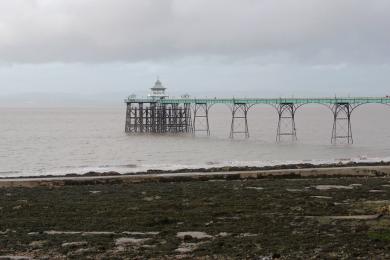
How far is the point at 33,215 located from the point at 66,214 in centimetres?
114

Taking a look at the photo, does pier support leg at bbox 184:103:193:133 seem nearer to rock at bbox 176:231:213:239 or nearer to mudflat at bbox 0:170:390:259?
mudflat at bbox 0:170:390:259

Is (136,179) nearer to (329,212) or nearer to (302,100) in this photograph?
(329,212)

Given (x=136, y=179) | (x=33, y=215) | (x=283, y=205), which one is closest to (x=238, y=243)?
(x=283, y=205)

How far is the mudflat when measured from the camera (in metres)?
13.8

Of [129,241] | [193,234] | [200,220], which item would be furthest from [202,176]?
[129,241]

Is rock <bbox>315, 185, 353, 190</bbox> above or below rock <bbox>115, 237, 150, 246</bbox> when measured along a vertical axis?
below

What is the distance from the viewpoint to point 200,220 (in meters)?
17.7

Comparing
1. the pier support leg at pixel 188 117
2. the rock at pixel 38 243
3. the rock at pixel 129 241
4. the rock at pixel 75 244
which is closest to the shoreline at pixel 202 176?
the rock at pixel 38 243

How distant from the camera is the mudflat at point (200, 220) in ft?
45.3

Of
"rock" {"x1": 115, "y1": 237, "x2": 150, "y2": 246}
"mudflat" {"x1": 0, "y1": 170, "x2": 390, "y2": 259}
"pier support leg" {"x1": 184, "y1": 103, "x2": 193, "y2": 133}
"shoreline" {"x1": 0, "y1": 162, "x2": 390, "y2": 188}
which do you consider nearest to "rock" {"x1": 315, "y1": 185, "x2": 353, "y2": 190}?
"mudflat" {"x1": 0, "y1": 170, "x2": 390, "y2": 259}

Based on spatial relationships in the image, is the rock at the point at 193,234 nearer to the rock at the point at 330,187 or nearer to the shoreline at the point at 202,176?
the rock at the point at 330,187

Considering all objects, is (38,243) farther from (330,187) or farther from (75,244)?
(330,187)

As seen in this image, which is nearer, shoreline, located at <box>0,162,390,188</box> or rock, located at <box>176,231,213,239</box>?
rock, located at <box>176,231,213,239</box>

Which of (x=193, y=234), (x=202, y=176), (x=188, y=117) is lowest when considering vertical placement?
(x=202, y=176)
